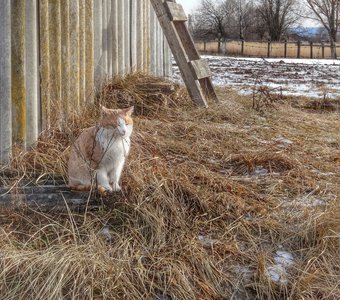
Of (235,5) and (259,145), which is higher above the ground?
(235,5)

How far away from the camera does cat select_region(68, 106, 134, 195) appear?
3051 millimetres

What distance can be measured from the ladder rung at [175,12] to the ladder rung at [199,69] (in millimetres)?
577

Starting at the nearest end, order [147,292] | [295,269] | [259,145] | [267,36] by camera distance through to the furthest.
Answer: [147,292] < [295,269] < [259,145] < [267,36]

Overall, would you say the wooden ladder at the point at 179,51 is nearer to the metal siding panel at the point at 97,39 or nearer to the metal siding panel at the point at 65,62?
the metal siding panel at the point at 97,39

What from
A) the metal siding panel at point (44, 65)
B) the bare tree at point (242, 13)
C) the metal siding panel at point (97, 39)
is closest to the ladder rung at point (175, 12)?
the metal siding panel at point (97, 39)

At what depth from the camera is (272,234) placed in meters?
2.90

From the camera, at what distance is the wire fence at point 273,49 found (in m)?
34.8

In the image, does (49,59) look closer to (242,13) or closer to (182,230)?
(182,230)

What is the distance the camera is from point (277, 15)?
52250mm

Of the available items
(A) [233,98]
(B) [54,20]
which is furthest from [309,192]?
(A) [233,98]

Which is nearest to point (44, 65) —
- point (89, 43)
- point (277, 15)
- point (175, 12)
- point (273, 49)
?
point (89, 43)

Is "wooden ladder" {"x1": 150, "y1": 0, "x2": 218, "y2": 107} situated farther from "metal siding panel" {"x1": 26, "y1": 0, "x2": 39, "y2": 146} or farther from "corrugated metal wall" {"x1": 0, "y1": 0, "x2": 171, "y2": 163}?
"metal siding panel" {"x1": 26, "y1": 0, "x2": 39, "y2": 146}

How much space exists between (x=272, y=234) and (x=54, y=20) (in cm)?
257

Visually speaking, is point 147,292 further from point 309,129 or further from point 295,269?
point 309,129
